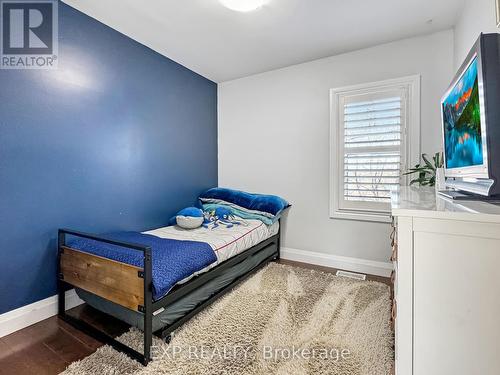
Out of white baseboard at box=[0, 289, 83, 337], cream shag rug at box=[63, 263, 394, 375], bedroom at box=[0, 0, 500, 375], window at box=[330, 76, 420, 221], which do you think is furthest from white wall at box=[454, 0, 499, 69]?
white baseboard at box=[0, 289, 83, 337]

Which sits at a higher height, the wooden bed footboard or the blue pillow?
the blue pillow

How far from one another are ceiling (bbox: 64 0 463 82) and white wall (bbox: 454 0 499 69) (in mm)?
140

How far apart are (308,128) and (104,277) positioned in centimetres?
252

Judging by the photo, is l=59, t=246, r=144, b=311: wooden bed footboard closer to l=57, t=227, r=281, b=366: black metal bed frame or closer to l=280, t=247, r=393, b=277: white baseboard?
l=57, t=227, r=281, b=366: black metal bed frame

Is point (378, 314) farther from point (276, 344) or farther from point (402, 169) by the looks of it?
point (402, 169)

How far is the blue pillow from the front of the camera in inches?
114

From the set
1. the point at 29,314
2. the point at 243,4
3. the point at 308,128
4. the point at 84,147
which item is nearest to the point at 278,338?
the point at 29,314

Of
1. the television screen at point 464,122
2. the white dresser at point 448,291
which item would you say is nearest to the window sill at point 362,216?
the television screen at point 464,122

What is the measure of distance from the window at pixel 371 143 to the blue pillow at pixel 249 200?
623 mm

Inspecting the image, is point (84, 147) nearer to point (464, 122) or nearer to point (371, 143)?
point (464, 122)

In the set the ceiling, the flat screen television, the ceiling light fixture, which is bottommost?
the flat screen television

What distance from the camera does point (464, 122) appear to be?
1.21m

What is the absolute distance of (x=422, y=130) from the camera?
96.0 inches

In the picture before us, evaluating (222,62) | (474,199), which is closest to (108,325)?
(474,199)
